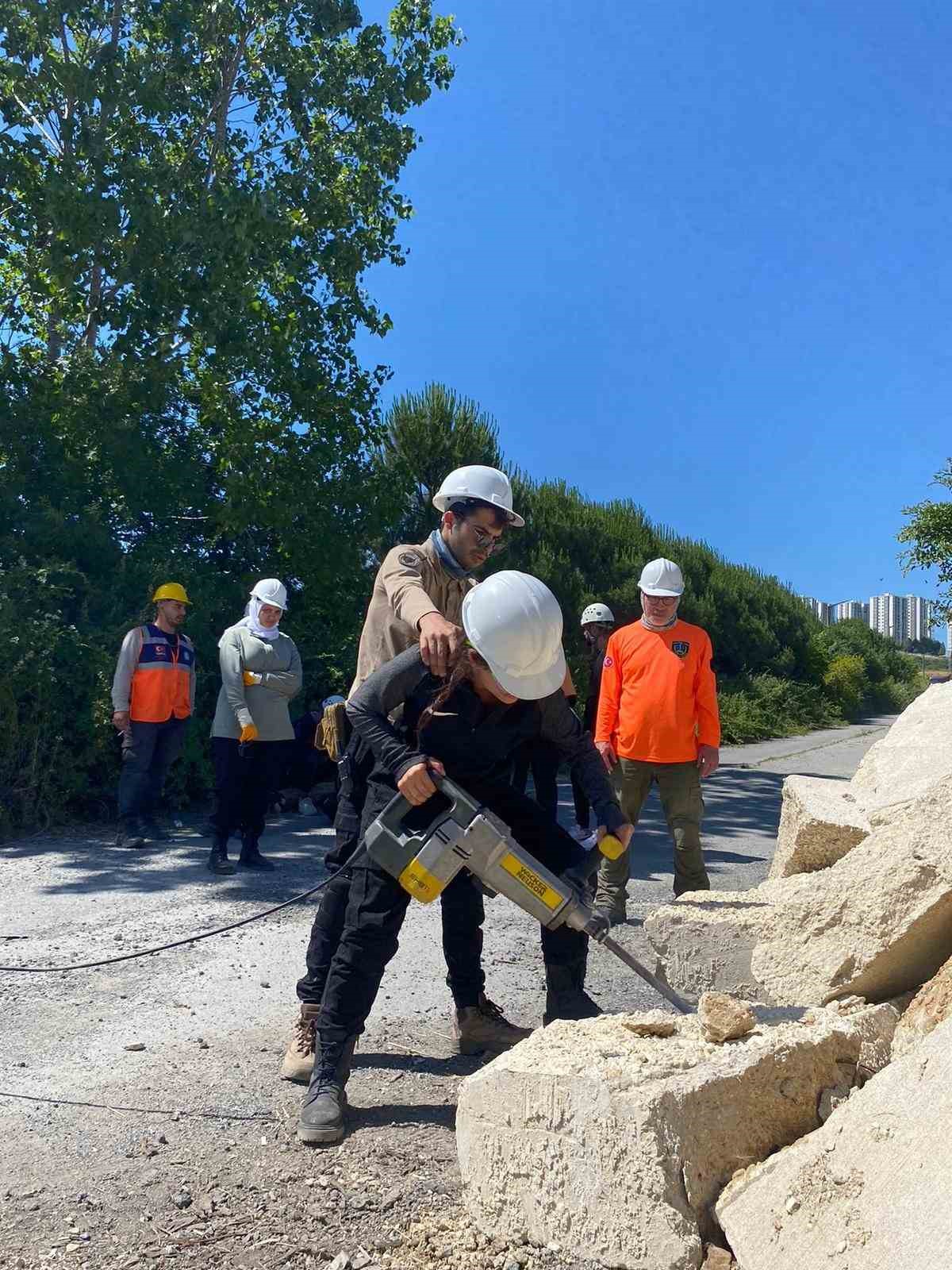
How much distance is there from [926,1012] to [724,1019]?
2.01ft

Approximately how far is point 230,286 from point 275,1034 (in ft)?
27.4

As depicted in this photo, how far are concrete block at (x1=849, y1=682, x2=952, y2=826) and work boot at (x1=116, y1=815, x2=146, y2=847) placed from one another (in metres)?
5.45

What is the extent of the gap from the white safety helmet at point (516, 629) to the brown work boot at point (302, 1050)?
4.64 ft

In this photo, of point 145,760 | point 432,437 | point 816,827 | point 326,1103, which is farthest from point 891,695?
point 326,1103

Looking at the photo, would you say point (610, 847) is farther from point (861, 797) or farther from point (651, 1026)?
point (861, 797)

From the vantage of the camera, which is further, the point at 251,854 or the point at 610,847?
the point at 251,854

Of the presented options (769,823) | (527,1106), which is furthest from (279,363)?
(527,1106)

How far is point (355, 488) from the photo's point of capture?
1127cm

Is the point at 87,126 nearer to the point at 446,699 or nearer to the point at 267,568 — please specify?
the point at 267,568

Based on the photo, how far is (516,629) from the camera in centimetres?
317

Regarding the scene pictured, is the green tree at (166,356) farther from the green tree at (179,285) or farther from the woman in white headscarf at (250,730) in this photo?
the woman in white headscarf at (250,730)

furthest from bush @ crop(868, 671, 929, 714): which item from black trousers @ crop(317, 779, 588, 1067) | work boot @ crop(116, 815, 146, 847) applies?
black trousers @ crop(317, 779, 588, 1067)

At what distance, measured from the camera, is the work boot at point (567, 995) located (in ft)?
11.9

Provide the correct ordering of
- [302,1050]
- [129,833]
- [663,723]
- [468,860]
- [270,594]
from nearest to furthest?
1. [468,860]
2. [302,1050]
3. [663,723]
4. [270,594]
5. [129,833]
